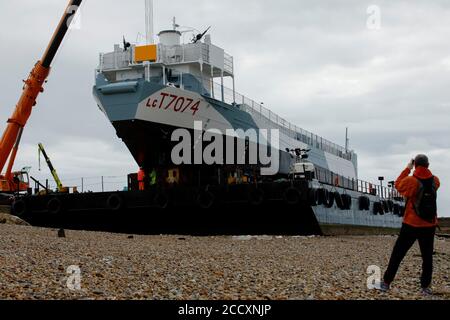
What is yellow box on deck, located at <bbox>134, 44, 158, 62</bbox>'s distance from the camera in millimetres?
22234

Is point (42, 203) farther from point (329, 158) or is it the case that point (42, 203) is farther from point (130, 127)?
point (329, 158)

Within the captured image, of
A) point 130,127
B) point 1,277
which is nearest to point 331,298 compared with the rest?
point 1,277

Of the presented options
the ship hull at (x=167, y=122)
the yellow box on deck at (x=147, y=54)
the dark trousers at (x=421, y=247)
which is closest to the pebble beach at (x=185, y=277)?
the dark trousers at (x=421, y=247)

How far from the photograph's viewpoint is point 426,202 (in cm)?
659

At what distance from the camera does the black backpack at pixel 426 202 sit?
21.5 feet

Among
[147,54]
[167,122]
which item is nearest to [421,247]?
[167,122]

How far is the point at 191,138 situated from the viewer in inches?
845

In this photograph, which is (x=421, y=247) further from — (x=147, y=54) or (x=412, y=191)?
(x=147, y=54)

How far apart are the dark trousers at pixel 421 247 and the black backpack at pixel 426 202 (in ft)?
0.52

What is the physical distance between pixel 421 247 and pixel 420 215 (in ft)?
1.22

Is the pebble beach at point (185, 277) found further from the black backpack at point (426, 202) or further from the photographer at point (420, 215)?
the black backpack at point (426, 202)
